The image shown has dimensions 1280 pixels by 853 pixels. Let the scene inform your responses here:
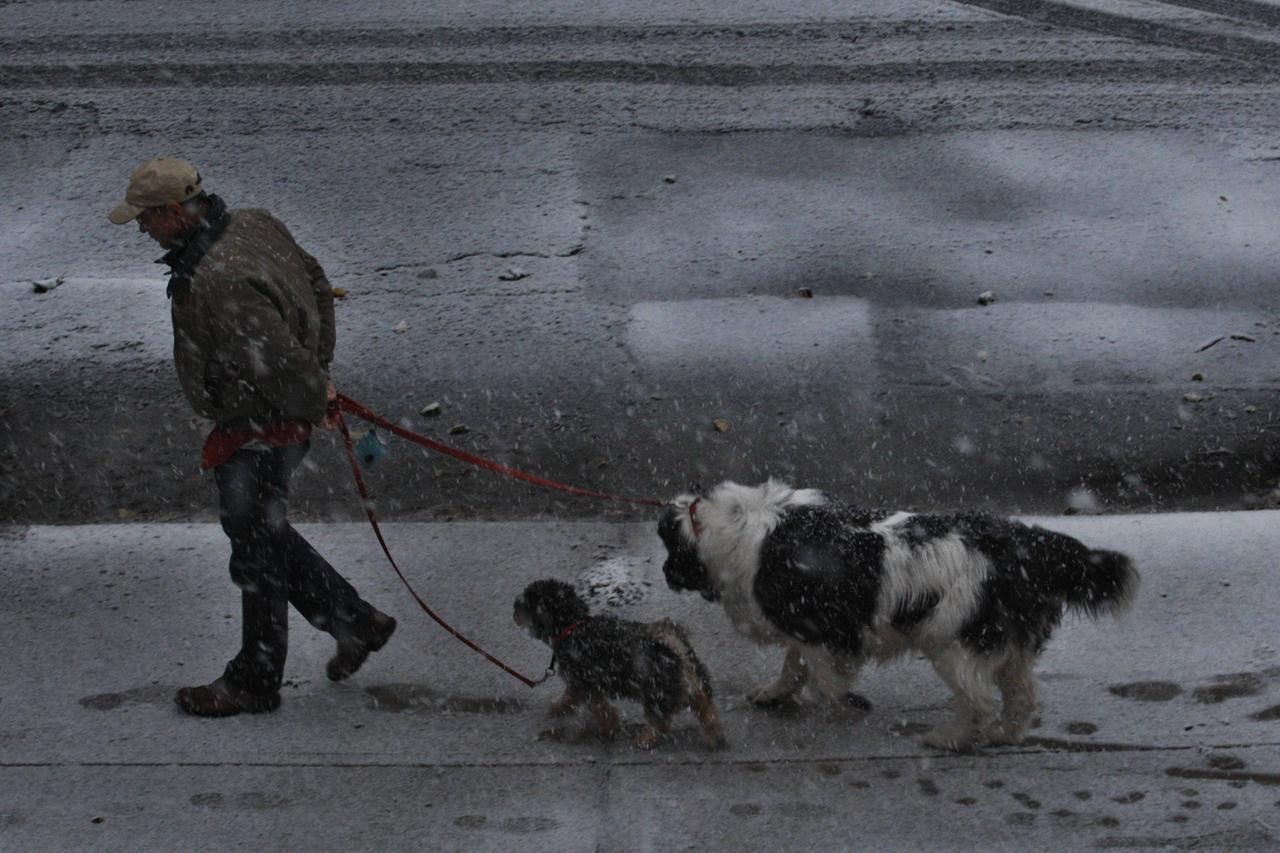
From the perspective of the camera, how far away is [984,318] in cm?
759

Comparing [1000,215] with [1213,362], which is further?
[1000,215]

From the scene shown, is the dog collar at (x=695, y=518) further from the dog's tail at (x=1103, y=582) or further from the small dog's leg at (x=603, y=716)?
the dog's tail at (x=1103, y=582)

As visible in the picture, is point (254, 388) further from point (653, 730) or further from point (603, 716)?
point (653, 730)

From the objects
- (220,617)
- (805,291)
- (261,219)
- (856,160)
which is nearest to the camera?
(261,219)

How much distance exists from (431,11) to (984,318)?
20.0 ft

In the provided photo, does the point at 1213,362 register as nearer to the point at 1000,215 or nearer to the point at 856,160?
the point at 1000,215

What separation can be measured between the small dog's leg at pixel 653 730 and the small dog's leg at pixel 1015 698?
1.05 metres

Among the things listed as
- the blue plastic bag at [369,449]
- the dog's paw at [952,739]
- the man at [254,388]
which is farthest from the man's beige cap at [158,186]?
the dog's paw at [952,739]

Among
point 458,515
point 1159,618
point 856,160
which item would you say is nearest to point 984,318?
point 856,160

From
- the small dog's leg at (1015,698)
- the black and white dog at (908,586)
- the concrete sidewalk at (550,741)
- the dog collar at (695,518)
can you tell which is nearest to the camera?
the concrete sidewalk at (550,741)

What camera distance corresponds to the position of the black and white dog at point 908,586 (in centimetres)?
439

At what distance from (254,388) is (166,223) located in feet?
1.95

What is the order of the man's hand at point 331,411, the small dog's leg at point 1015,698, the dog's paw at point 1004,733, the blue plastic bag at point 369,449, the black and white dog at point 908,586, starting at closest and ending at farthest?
the black and white dog at point 908,586 → the small dog's leg at point 1015,698 → the dog's paw at point 1004,733 → the man's hand at point 331,411 → the blue plastic bag at point 369,449

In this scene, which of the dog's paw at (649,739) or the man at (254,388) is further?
the dog's paw at (649,739)
